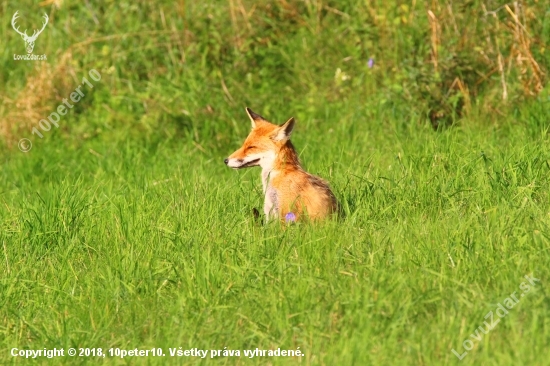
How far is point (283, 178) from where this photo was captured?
7152 mm

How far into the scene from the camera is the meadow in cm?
539

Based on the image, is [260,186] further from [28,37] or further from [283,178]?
[28,37]

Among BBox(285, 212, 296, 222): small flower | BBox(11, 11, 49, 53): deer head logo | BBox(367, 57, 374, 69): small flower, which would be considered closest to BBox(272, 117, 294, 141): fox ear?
BBox(285, 212, 296, 222): small flower

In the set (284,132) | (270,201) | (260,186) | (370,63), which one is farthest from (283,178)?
(370,63)

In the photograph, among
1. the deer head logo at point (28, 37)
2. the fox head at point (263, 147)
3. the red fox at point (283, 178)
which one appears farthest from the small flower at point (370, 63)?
the deer head logo at point (28, 37)

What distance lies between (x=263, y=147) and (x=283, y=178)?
0.42 metres

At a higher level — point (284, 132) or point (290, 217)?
point (284, 132)

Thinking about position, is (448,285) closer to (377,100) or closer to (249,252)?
(249,252)

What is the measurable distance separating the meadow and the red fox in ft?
Result: 0.66

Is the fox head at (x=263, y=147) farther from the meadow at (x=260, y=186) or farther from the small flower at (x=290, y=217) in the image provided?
the small flower at (x=290, y=217)

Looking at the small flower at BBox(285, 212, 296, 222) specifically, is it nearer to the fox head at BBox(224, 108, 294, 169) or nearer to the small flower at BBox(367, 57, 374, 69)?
the fox head at BBox(224, 108, 294, 169)

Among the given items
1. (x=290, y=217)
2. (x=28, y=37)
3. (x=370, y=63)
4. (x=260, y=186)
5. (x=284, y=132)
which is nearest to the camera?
(x=290, y=217)

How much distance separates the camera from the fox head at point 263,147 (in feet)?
24.3

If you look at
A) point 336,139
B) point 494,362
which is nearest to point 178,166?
point 336,139
